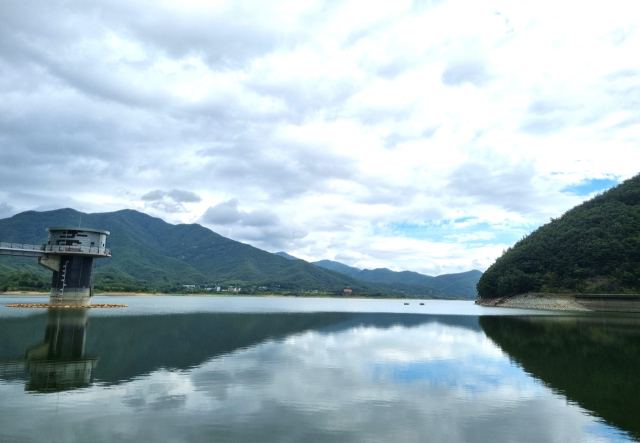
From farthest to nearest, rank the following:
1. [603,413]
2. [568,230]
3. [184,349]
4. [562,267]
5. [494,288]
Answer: [494,288]
[568,230]
[562,267]
[184,349]
[603,413]

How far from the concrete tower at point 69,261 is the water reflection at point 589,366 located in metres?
67.0

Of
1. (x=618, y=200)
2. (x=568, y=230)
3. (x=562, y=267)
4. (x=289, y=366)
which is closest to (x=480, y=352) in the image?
(x=289, y=366)

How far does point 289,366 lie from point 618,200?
159675 mm

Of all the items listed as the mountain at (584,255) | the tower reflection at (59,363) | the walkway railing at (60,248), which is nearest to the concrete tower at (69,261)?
the walkway railing at (60,248)

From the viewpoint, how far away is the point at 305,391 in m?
19.2

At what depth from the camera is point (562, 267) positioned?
126438mm

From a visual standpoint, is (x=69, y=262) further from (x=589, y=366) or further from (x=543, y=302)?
(x=543, y=302)

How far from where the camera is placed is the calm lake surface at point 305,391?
44.7ft

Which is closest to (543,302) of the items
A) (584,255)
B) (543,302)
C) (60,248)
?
(543,302)

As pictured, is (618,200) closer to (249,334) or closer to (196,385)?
(249,334)

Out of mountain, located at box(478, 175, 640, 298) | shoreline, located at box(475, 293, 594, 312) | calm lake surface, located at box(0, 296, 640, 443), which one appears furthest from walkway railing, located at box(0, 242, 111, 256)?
mountain, located at box(478, 175, 640, 298)

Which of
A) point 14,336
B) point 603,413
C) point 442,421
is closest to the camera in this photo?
point 442,421

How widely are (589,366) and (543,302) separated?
343ft

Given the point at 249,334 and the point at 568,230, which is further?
the point at 568,230
